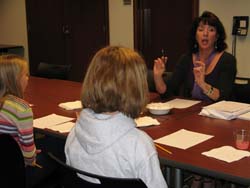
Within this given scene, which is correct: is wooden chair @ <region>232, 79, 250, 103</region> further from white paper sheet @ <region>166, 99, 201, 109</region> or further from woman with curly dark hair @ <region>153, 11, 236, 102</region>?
white paper sheet @ <region>166, 99, 201, 109</region>

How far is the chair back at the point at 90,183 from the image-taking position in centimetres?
132

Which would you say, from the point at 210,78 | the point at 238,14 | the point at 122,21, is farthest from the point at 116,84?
the point at 122,21

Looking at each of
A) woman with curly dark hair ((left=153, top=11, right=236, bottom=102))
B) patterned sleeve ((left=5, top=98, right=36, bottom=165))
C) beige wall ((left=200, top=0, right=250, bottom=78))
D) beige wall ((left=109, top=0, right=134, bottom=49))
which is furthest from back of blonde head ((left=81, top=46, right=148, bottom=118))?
beige wall ((left=109, top=0, right=134, bottom=49))

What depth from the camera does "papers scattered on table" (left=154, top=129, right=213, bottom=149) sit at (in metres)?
2.02

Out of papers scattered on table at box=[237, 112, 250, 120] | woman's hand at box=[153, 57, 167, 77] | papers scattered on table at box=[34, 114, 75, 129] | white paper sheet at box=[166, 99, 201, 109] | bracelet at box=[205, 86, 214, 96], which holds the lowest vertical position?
papers scattered on table at box=[34, 114, 75, 129]

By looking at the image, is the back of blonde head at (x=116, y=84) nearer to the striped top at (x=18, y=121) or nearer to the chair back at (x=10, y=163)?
the chair back at (x=10, y=163)

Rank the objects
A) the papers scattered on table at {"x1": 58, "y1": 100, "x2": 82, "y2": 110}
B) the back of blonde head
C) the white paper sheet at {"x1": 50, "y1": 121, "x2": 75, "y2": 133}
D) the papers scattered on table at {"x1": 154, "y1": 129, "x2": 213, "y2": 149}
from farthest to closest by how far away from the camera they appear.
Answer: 1. the papers scattered on table at {"x1": 58, "y1": 100, "x2": 82, "y2": 110}
2. the white paper sheet at {"x1": 50, "y1": 121, "x2": 75, "y2": 133}
3. the papers scattered on table at {"x1": 154, "y1": 129, "x2": 213, "y2": 149}
4. the back of blonde head

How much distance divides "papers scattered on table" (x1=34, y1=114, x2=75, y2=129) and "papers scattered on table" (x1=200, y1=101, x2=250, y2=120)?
0.81 metres

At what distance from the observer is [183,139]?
6.87 ft

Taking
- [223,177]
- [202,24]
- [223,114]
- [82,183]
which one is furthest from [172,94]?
[82,183]

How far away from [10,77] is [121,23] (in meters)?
4.08

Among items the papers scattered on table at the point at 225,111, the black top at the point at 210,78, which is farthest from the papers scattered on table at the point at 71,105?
the papers scattered on table at the point at 225,111

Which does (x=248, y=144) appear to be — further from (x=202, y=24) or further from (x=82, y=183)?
(x=202, y=24)

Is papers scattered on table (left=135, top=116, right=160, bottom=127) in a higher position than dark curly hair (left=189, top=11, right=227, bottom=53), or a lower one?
lower
